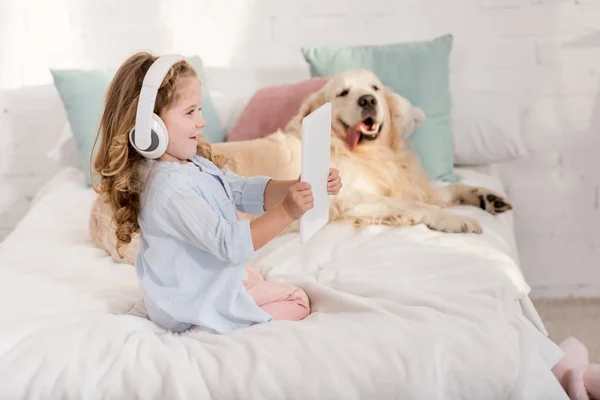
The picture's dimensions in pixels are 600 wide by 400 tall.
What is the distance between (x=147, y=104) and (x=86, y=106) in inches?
50.9

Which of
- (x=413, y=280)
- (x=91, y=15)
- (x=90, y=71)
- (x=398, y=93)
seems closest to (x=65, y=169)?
(x=90, y=71)

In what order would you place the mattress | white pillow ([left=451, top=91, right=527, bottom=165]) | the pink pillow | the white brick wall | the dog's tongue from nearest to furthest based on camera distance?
the mattress, the dog's tongue, the pink pillow, white pillow ([left=451, top=91, right=527, bottom=165]), the white brick wall

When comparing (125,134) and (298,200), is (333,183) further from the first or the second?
(125,134)

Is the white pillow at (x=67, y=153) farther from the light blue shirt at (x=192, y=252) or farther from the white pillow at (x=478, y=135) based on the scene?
the light blue shirt at (x=192, y=252)

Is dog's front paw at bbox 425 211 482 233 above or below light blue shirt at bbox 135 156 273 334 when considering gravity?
below

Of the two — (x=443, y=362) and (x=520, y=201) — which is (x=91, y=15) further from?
(x=443, y=362)

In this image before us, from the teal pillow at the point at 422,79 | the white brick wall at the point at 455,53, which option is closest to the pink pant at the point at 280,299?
the teal pillow at the point at 422,79

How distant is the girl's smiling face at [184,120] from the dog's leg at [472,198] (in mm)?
1102

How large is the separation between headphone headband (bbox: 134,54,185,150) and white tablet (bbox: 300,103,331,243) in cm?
27

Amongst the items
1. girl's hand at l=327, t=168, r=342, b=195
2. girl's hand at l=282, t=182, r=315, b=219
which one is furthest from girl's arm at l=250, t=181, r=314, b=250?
girl's hand at l=327, t=168, r=342, b=195

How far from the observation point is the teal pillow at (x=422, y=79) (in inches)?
100

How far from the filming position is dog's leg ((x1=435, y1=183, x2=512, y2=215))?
7.68 ft

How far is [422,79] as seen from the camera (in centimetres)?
257

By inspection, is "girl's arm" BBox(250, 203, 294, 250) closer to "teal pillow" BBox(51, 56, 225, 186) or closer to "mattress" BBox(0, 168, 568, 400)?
"mattress" BBox(0, 168, 568, 400)
